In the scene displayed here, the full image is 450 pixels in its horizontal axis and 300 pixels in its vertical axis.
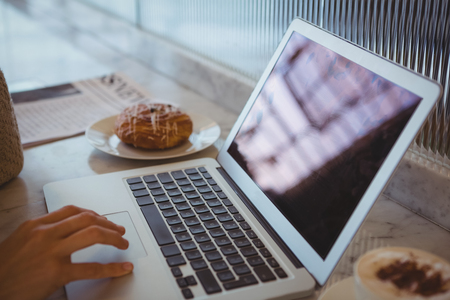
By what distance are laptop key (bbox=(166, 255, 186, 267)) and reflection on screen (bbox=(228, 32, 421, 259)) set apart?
0.14 meters

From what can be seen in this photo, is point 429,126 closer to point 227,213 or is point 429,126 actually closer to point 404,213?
point 404,213

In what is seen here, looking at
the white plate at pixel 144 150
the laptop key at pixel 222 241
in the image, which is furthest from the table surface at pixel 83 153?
the laptop key at pixel 222 241

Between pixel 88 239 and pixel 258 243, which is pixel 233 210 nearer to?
pixel 258 243

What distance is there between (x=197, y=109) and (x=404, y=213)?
0.58 m

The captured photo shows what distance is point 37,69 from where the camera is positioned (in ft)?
4.51

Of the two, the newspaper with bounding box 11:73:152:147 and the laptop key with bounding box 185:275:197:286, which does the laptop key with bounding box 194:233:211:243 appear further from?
the newspaper with bounding box 11:73:152:147

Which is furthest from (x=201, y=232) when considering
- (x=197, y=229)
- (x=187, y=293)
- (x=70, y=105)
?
(x=70, y=105)

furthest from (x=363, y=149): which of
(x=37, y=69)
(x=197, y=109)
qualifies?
(x=37, y=69)

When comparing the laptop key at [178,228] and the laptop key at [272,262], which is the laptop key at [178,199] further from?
the laptop key at [272,262]

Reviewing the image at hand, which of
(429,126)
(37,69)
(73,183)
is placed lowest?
(37,69)

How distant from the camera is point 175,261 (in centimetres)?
51

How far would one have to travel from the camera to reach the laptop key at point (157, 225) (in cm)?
55

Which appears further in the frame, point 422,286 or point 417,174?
point 417,174

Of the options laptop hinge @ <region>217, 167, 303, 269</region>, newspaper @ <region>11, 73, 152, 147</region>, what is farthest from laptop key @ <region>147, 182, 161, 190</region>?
newspaper @ <region>11, 73, 152, 147</region>
